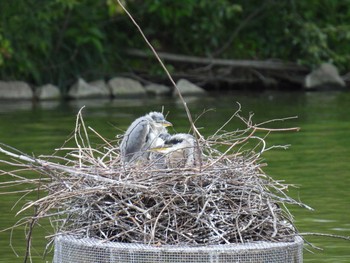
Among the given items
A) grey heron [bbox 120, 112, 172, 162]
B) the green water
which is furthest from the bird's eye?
the green water

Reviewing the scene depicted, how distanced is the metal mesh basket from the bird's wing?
1421 millimetres

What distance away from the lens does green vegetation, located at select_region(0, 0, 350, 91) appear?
28.5 metres

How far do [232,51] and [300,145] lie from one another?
50.4 ft

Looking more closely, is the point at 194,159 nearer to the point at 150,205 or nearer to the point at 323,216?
the point at 150,205

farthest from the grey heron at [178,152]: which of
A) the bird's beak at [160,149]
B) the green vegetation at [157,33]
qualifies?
the green vegetation at [157,33]

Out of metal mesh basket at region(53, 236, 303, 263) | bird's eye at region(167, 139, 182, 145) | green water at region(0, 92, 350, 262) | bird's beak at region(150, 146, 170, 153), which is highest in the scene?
bird's eye at region(167, 139, 182, 145)

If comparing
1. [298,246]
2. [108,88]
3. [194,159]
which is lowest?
[108,88]

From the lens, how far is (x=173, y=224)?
6.58m

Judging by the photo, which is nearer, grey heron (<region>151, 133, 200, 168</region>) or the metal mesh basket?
the metal mesh basket

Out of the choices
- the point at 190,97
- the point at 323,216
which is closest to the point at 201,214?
the point at 323,216

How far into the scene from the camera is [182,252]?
6406 millimetres

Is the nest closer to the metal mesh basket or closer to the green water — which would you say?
the metal mesh basket

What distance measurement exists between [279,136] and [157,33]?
564 inches

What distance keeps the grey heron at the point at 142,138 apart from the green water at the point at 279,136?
0.75ft
